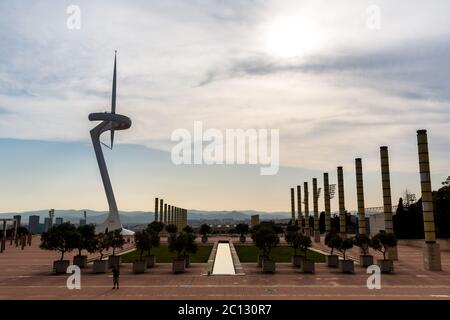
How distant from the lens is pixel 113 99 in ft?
258

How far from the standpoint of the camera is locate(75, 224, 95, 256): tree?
1232 inches

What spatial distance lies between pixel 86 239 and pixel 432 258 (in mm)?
27513

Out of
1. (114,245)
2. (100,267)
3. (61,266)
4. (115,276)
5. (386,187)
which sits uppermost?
(386,187)

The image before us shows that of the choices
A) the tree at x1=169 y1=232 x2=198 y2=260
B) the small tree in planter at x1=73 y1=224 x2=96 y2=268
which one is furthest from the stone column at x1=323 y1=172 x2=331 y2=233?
the small tree in planter at x1=73 y1=224 x2=96 y2=268

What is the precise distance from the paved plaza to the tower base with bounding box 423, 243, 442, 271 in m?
0.63

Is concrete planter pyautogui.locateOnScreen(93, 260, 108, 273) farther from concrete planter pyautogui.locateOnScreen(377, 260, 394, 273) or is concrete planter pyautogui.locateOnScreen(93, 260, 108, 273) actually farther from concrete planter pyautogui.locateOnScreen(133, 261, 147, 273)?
concrete planter pyautogui.locateOnScreen(377, 260, 394, 273)

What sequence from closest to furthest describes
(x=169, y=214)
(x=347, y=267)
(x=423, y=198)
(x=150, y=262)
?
(x=347, y=267), (x=150, y=262), (x=423, y=198), (x=169, y=214)

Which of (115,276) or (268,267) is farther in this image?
(268,267)

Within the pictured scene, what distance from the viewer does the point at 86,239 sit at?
108 ft

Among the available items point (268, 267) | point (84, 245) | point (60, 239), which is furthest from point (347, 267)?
point (60, 239)

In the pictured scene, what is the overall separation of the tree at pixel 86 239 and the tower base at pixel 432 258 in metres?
26.5

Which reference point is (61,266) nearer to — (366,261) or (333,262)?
(333,262)

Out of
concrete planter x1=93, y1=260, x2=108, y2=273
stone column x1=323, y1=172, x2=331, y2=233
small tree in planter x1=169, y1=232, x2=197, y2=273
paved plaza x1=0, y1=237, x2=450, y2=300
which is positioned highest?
stone column x1=323, y1=172, x2=331, y2=233
